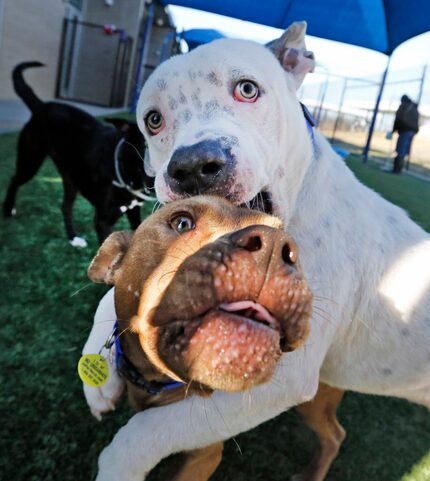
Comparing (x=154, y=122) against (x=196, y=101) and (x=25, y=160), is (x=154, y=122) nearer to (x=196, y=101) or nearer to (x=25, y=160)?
(x=196, y=101)

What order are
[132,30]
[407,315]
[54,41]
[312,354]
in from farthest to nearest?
1. [132,30]
2. [54,41]
3. [407,315]
4. [312,354]

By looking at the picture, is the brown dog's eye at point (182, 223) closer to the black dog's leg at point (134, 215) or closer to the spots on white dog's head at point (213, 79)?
the spots on white dog's head at point (213, 79)

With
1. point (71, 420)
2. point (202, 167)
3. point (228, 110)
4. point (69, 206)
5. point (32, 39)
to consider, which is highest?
point (32, 39)

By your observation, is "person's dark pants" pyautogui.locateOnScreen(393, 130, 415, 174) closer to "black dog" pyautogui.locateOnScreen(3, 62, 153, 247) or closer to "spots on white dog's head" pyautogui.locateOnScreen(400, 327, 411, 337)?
"black dog" pyautogui.locateOnScreen(3, 62, 153, 247)

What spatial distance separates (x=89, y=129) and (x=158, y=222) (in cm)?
269

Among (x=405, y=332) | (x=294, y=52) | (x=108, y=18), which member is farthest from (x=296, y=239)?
(x=108, y=18)

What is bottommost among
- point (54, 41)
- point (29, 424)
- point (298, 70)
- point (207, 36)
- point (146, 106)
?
point (29, 424)

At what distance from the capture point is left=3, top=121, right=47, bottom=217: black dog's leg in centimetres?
391

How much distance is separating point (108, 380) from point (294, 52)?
69.5 inches

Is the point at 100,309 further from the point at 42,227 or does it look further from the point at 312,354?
the point at 42,227

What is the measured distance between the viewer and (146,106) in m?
1.97

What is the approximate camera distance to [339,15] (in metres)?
8.61

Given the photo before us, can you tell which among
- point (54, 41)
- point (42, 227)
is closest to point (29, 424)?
point (42, 227)

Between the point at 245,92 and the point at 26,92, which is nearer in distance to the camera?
the point at 245,92
